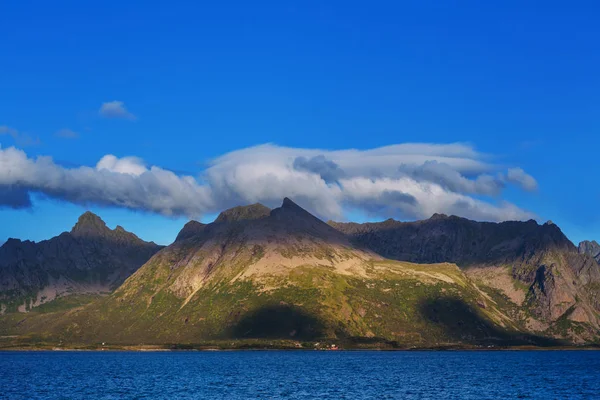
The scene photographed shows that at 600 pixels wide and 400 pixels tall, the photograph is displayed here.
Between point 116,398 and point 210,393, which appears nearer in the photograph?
point 116,398

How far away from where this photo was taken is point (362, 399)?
181m

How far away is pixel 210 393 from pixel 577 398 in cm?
8984

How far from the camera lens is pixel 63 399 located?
181 metres

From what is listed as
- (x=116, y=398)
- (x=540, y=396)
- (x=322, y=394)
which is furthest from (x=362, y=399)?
(x=116, y=398)

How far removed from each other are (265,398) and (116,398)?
116 ft

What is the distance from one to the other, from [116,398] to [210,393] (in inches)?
952

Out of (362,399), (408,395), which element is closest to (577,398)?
(408,395)

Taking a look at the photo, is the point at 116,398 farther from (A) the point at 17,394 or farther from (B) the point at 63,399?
(A) the point at 17,394

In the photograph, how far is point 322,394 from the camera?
7569 inches

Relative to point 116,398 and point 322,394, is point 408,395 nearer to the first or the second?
point 322,394

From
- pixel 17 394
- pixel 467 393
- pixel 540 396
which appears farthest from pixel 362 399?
pixel 17 394

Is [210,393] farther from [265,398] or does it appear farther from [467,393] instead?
[467,393]

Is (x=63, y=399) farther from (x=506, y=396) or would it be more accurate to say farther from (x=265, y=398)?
(x=506, y=396)

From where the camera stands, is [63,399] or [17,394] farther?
[17,394]
